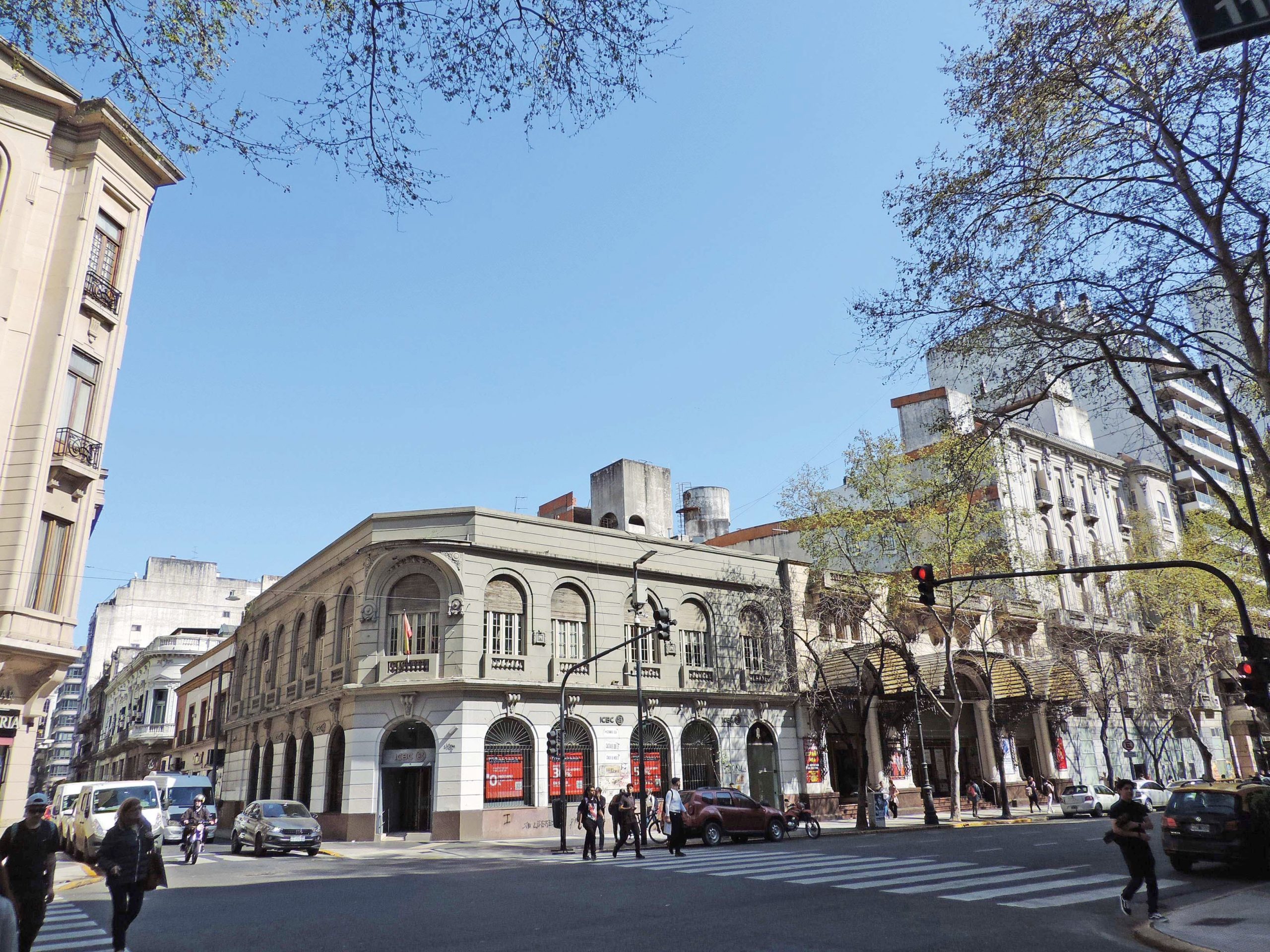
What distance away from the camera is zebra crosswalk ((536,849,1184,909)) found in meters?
12.2

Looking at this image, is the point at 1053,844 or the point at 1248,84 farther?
the point at 1053,844

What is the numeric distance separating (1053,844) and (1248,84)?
53.1 feet

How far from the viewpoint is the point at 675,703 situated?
3300 cm

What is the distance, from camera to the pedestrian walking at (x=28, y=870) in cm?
823

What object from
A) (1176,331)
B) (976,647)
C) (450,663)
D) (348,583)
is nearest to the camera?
(1176,331)

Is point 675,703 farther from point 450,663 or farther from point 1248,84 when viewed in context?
point 1248,84

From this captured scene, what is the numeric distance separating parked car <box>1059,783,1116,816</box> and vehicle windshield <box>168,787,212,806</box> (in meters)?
33.9

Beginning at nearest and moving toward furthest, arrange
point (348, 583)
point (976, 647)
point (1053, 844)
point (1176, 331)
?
point (1176, 331), point (1053, 844), point (348, 583), point (976, 647)

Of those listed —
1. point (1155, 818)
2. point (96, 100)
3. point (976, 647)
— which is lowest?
point (1155, 818)

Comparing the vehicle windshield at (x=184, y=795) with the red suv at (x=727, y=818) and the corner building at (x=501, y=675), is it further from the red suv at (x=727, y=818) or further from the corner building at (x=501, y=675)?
the red suv at (x=727, y=818)

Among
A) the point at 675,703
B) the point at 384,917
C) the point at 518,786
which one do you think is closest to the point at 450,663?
the point at 518,786

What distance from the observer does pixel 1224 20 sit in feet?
18.1

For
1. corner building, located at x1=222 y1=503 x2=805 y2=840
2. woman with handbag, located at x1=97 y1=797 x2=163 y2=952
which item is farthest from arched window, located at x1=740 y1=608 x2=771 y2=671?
woman with handbag, located at x1=97 y1=797 x2=163 y2=952

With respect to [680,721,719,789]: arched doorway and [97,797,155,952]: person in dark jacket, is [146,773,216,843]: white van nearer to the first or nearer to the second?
[680,721,719,789]: arched doorway
